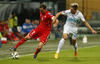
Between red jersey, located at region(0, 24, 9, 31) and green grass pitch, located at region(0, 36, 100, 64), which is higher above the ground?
green grass pitch, located at region(0, 36, 100, 64)

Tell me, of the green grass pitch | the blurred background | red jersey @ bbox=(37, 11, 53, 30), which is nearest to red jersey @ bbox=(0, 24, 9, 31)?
the blurred background

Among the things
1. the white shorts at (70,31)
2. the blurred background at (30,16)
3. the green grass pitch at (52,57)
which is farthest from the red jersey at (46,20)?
the blurred background at (30,16)

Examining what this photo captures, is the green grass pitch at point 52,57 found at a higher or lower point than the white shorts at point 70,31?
lower

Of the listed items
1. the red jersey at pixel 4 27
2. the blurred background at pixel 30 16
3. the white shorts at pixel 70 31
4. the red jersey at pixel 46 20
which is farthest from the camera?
the blurred background at pixel 30 16

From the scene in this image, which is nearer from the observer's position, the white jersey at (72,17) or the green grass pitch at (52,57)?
the green grass pitch at (52,57)

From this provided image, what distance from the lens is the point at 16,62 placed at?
40.3 ft

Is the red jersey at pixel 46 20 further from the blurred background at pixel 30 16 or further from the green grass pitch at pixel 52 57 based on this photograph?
the blurred background at pixel 30 16

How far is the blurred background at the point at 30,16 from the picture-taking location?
23.1 metres

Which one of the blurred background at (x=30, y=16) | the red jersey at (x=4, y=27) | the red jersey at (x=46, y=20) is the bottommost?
the blurred background at (x=30, y=16)

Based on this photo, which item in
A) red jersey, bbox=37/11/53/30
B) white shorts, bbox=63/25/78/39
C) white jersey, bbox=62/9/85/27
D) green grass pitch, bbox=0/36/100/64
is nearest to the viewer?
green grass pitch, bbox=0/36/100/64

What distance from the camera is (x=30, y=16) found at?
32812 mm

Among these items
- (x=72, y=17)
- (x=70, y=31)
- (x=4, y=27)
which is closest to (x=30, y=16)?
(x=4, y=27)

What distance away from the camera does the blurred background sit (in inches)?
908

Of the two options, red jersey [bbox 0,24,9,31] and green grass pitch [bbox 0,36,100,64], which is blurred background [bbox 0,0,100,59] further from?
green grass pitch [bbox 0,36,100,64]
